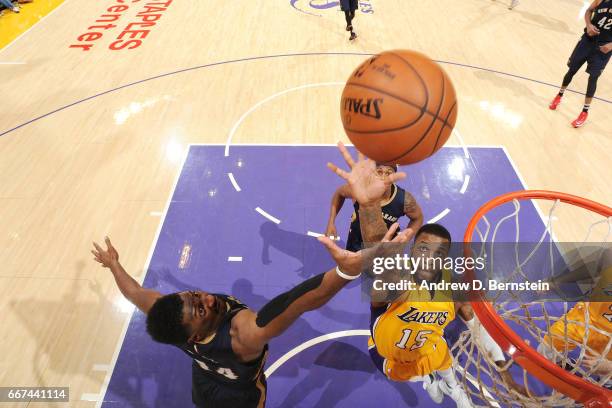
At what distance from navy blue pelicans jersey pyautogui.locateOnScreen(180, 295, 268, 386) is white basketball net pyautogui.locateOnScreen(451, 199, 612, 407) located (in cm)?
142

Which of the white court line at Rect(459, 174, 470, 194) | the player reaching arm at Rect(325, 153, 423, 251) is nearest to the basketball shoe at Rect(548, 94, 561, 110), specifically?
the white court line at Rect(459, 174, 470, 194)

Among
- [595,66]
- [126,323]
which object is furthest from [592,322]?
[595,66]

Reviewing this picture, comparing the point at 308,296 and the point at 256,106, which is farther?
the point at 256,106

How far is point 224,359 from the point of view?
85.7 inches

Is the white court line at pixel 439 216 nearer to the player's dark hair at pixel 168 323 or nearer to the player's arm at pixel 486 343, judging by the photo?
the player's arm at pixel 486 343

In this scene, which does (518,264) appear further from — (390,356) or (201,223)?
(201,223)

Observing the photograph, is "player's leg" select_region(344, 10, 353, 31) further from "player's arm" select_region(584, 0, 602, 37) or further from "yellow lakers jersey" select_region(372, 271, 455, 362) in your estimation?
"yellow lakers jersey" select_region(372, 271, 455, 362)

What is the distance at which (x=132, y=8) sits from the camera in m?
9.98

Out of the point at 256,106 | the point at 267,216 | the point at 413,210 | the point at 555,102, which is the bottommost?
the point at 555,102

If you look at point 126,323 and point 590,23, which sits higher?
point 590,23

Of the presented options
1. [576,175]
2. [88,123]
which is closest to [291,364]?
[576,175]

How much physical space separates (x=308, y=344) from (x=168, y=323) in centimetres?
189

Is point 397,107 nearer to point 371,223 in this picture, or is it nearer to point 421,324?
point 371,223

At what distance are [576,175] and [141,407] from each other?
19.3 ft
